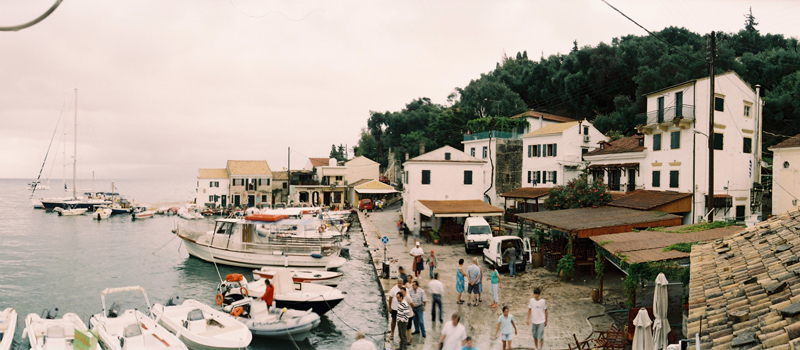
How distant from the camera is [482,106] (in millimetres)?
62594

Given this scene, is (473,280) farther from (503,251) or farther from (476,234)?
(476,234)

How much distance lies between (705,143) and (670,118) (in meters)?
2.28

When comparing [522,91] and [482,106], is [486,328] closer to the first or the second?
[482,106]

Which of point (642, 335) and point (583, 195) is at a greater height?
point (583, 195)

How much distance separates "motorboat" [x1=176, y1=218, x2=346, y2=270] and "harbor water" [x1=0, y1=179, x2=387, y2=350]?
0.75 m

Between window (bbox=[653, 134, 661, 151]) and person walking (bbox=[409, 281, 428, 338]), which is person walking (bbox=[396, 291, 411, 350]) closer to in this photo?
person walking (bbox=[409, 281, 428, 338])

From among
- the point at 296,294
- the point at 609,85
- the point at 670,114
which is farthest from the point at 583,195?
the point at 609,85

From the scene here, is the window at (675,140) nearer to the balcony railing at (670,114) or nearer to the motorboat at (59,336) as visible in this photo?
the balcony railing at (670,114)

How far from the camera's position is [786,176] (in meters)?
24.3

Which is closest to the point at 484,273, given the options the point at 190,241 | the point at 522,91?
the point at 190,241

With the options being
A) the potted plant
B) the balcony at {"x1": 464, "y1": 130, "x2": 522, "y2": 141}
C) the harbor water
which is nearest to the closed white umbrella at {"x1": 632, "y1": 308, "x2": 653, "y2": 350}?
the harbor water

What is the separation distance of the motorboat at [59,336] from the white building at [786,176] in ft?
104

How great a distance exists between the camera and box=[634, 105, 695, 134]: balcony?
972 inches

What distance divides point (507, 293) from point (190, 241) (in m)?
21.2
